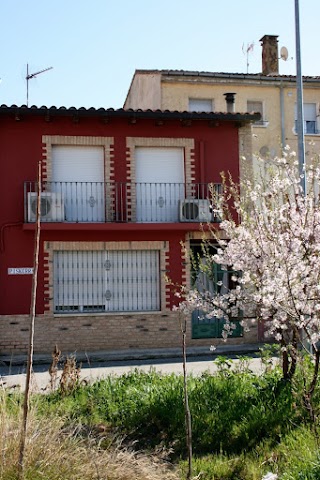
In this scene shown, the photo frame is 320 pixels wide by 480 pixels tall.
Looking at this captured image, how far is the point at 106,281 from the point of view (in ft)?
56.9

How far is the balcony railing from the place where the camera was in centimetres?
1708

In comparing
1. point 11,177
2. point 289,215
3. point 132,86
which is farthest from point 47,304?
point 132,86

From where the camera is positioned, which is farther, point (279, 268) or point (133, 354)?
point (133, 354)

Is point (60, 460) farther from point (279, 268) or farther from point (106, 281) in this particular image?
point (106, 281)

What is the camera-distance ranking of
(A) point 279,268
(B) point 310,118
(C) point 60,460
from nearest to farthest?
(C) point 60,460 < (A) point 279,268 < (B) point 310,118

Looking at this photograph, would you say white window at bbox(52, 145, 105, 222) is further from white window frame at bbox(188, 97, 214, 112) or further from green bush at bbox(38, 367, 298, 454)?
green bush at bbox(38, 367, 298, 454)

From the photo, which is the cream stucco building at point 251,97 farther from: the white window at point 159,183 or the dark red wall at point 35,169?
the white window at point 159,183

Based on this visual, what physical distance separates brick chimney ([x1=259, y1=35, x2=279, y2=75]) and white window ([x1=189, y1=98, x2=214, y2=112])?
13.2 ft

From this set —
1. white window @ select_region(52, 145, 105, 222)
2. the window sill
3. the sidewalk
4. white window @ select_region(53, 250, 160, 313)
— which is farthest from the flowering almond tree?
white window @ select_region(52, 145, 105, 222)

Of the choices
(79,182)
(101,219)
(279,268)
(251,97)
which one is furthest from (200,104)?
(279,268)

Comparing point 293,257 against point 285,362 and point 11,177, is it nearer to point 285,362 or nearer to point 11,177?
point 285,362

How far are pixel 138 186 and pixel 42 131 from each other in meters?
2.90

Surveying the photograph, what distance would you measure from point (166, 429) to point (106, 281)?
10653mm

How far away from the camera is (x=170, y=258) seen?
695 inches
